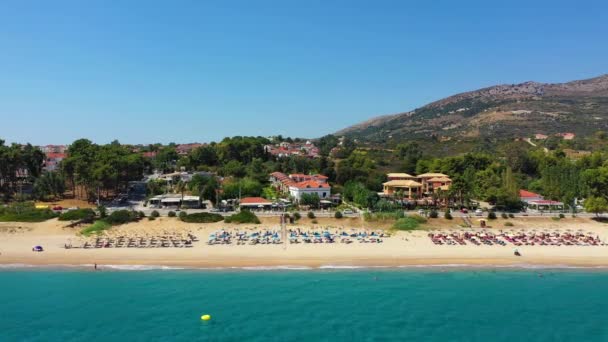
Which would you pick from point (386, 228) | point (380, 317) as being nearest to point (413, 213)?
point (386, 228)

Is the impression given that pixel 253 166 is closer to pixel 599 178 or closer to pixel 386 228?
pixel 386 228

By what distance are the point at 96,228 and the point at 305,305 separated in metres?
26.8

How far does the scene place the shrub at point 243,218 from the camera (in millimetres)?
47219

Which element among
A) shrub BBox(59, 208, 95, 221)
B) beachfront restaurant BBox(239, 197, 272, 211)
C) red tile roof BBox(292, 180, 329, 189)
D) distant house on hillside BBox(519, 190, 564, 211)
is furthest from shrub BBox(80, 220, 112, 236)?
distant house on hillside BBox(519, 190, 564, 211)

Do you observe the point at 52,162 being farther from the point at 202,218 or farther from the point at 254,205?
the point at 202,218

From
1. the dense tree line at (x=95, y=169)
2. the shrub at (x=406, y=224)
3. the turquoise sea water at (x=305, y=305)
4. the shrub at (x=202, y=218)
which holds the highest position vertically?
the dense tree line at (x=95, y=169)

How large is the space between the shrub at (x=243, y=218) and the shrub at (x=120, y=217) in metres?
9.75

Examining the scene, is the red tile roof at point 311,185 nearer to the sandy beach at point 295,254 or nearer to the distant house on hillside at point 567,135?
the sandy beach at point 295,254

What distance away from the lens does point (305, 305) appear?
27.3m

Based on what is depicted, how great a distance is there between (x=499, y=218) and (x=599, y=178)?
16.8m

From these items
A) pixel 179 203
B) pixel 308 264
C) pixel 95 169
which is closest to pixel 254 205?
pixel 179 203

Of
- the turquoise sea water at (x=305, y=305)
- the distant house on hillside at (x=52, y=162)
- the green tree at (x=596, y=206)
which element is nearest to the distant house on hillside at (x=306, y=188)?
the turquoise sea water at (x=305, y=305)

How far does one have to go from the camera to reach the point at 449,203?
2224 inches

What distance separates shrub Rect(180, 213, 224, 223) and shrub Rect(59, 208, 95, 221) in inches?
379
